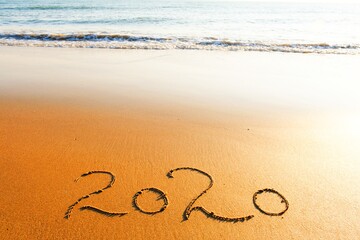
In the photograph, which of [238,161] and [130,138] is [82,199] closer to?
[130,138]

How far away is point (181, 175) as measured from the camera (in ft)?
11.1

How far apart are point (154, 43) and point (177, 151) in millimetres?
9188

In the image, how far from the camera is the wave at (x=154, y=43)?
11.4 meters

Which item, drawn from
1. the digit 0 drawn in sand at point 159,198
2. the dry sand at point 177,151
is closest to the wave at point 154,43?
the dry sand at point 177,151

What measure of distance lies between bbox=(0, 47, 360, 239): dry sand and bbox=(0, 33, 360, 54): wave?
14.7 feet

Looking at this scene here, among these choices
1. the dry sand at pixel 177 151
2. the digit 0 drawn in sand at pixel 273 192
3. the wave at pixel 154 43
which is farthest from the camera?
the wave at pixel 154 43

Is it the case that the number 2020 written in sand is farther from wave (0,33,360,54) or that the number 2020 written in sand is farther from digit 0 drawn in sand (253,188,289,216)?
wave (0,33,360,54)

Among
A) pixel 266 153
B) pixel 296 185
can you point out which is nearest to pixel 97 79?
pixel 266 153

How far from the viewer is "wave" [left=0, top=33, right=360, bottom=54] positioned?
11.4 meters

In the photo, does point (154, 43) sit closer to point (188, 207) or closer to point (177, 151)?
point (177, 151)

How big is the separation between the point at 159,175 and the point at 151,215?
63cm

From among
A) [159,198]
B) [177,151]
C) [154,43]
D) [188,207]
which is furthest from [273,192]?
[154,43]

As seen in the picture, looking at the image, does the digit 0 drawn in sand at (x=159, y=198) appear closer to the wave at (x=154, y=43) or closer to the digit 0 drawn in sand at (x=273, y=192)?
the digit 0 drawn in sand at (x=273, y=192)

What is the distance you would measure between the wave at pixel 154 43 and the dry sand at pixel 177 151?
4.49 m
